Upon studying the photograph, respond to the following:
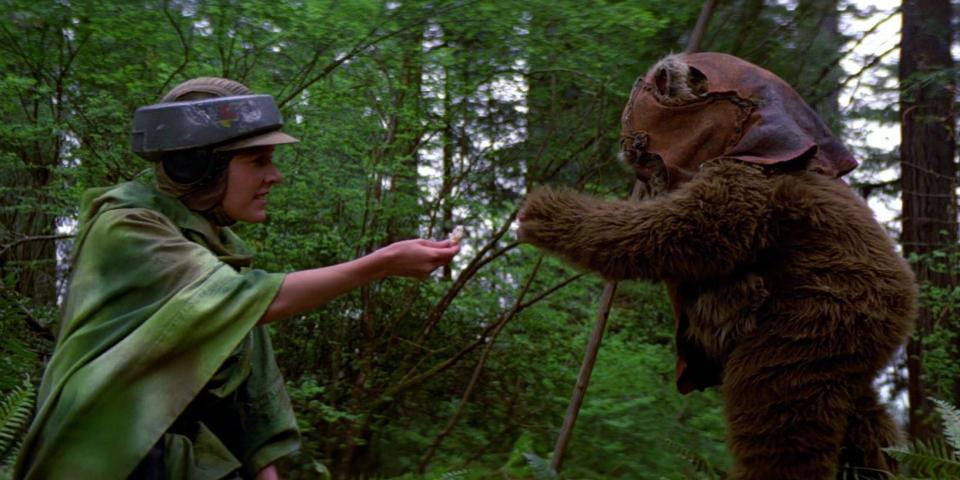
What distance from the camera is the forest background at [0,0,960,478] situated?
545 centimetres

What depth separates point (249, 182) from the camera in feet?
8.29

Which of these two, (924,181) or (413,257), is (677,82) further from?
(924,181)

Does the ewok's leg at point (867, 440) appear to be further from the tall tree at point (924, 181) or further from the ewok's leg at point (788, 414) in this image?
the tall tree at point (924, 181)

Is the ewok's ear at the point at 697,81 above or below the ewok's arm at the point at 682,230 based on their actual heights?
above

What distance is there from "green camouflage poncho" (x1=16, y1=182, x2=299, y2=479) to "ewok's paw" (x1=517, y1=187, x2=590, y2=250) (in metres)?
0.90

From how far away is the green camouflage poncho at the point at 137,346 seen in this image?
6.70 ft

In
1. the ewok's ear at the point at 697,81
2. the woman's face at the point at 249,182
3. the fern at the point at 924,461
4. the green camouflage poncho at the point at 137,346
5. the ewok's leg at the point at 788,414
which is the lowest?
the fern at the point at 924,461

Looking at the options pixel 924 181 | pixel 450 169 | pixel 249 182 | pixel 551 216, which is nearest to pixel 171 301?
pixel 249 182

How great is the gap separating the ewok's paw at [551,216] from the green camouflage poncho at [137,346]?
0.90m

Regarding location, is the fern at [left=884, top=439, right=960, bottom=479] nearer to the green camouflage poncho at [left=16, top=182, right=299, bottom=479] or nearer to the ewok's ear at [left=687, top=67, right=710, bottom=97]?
the ewok's ear at [left=687, top=67, right=710, bottom=97]

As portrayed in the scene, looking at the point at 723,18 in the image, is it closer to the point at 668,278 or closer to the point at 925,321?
the point at 668,278

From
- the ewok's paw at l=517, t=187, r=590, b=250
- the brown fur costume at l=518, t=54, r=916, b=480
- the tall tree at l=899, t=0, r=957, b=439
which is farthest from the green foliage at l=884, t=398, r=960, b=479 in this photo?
the tall tree at l=899, t=0, r=957, b=439

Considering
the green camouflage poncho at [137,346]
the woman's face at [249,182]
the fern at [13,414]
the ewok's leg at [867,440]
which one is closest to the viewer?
the green camouflage poncho at [137,346]

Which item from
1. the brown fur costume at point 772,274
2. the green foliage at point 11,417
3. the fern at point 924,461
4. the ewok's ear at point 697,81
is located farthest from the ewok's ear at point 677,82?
the green foliage at point 11,417
